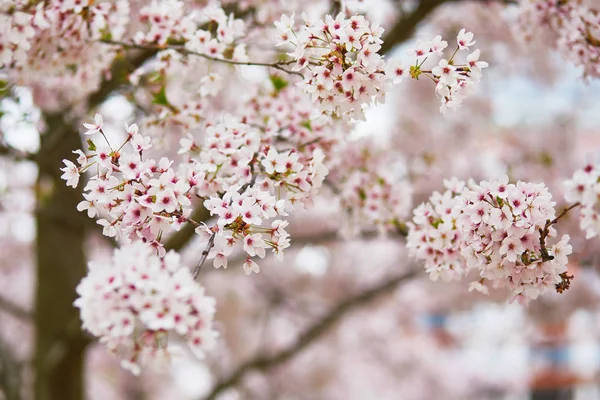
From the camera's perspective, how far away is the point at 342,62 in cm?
216

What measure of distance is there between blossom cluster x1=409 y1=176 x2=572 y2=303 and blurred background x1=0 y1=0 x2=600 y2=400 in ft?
2.71

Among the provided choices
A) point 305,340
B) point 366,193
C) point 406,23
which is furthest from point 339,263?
point 366,193

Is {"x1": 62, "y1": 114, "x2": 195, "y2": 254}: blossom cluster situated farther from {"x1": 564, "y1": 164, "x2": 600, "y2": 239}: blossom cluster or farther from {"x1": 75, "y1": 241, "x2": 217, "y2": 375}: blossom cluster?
{"x1": 564, "y1": 164, "x2": 600, "y2": 239}: blossom cluster

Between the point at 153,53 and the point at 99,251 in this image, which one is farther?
the point at 99,251

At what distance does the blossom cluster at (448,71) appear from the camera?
218cm

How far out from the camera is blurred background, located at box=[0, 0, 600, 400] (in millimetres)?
4125

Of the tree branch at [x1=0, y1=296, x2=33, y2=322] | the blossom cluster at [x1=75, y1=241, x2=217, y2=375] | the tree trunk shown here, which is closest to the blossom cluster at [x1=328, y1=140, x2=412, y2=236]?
the blossom cluster at [x1=75, y1=241, x2=217, y2=375]

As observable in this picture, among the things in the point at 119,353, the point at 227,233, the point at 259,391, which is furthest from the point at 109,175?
the point at 259,391

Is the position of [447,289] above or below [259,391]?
above

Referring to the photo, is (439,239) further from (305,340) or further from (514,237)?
(305,340)

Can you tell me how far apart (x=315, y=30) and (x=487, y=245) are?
0.94 m

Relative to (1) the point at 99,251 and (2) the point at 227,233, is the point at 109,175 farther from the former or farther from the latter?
(1) the point at 99,251

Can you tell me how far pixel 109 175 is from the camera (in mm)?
2098

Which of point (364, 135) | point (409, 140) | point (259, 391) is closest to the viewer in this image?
point (364, 135)
